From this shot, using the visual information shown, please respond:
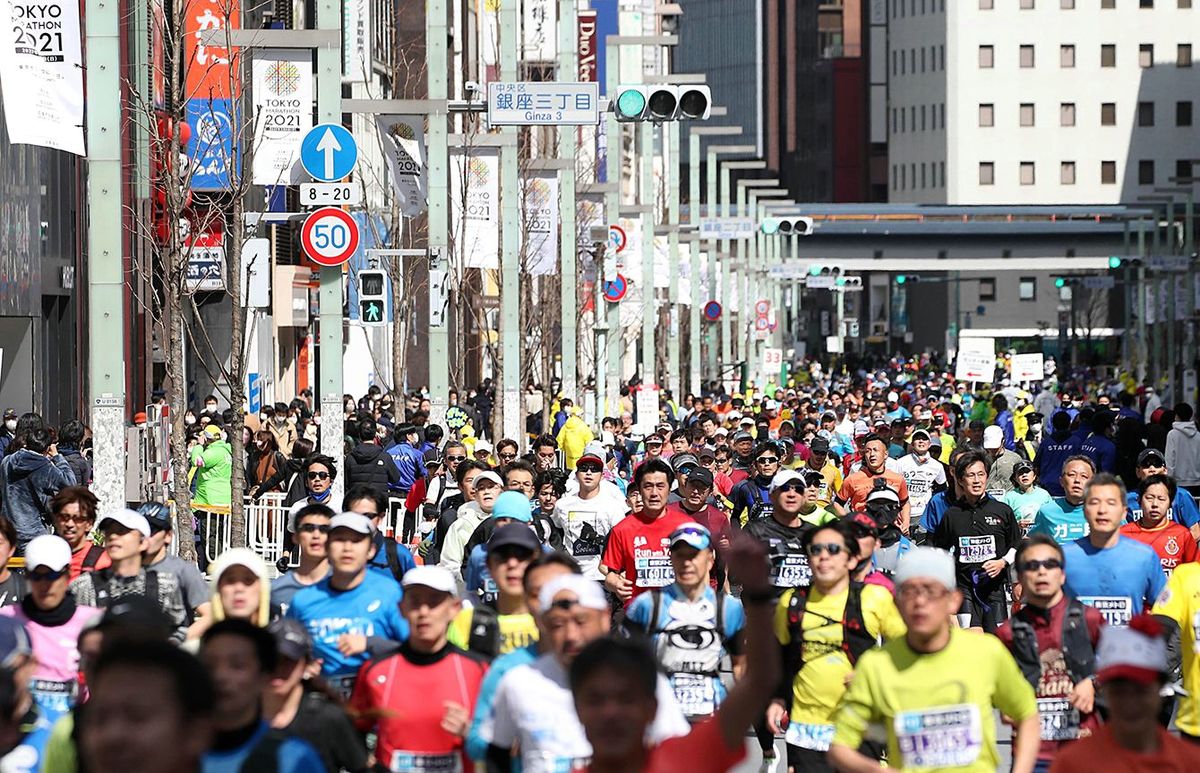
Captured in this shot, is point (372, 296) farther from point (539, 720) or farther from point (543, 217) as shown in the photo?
point (539, 720)

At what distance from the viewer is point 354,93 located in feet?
178

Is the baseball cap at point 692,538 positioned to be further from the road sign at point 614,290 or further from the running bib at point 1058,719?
the road sign at point 614,290

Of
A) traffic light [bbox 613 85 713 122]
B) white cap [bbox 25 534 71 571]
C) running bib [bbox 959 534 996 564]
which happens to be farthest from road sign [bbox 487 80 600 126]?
white cap [bbox 25 534 71 571]

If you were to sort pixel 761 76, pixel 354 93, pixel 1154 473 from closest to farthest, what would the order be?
pixel 1154 473 → pixel 354 93 → pixel 761 76

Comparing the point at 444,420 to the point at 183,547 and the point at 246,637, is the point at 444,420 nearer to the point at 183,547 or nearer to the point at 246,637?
the point at 183,547

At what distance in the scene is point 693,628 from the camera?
9672mm

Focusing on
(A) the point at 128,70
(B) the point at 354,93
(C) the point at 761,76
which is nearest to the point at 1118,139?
(C) the point at 761,76

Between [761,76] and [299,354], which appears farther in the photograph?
[761,76]

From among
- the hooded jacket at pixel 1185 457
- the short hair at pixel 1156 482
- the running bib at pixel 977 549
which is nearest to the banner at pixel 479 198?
the hooded jacket at pixel 1185 457

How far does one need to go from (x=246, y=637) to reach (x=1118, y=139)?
13356 cm

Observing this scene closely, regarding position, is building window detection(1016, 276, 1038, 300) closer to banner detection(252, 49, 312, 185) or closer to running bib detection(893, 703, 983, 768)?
banner detection(252, 49, 312, 185)

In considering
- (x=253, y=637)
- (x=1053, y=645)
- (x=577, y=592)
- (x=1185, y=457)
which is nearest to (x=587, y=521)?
(x=1053, y=645)

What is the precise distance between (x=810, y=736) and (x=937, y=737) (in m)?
2.21

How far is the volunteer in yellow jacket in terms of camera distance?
7520mm
